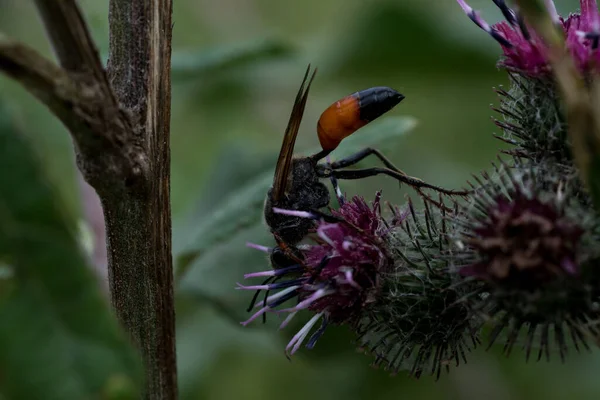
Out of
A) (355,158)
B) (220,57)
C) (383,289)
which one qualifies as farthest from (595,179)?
(220,57)

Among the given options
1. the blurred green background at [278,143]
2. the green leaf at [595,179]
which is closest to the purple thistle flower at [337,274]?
the blurred green background at [278,143]

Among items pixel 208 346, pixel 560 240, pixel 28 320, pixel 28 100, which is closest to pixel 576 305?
pixel 560 240

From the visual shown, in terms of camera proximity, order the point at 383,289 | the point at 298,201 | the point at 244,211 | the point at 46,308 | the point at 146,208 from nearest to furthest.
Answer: the point at 46,308
the point at 146,208
the point at 383,289
the point at 298,201
the point at 244,211

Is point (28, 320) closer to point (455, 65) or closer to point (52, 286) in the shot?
point (52, 286)

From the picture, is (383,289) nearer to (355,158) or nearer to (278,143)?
(355,158)

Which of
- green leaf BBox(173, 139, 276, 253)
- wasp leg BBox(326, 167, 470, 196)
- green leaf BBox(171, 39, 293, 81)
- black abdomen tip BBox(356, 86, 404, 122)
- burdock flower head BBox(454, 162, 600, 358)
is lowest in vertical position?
Result: burdock flower head BBox(454, 162, 600, 358)

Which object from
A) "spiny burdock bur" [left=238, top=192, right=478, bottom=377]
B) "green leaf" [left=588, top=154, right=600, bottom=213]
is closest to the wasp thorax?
"spiny burdock bur" [left=238, top=192, right=478, bottom=377]

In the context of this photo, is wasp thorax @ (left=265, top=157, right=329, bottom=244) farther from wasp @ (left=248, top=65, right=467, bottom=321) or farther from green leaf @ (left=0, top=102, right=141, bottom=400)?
green leaf @ (left=0, top=102, right=141, bottom=400)
